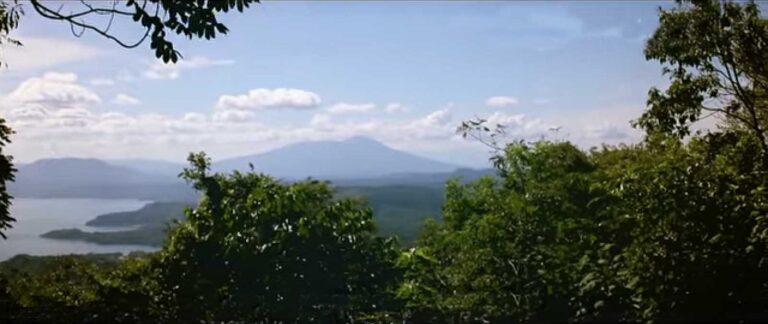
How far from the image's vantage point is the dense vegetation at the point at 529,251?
5.54m

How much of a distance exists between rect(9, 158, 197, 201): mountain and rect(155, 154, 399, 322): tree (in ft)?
2.05

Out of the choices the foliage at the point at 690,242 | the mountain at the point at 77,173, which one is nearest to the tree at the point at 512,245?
the foliage at the point at 690,242

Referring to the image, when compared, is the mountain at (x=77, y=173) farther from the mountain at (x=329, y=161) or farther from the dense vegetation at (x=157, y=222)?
the mountain at (x=329, y=161)

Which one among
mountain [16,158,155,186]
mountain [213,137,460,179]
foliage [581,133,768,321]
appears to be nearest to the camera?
foliage [581,133,768,321]

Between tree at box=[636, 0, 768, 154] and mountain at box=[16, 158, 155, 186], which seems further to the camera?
mountain at box=[16, 158, 155, 186]

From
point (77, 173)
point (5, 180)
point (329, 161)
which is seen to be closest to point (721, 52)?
point (5, 180)

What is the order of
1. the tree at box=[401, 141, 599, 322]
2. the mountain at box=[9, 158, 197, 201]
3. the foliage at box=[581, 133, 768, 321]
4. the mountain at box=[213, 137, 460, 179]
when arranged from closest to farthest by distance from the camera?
the foliage at box=[581, 133, 768, 321] → the tree at box=[401, 141, 599, 322] → the mountain at box=[9, 158, 197, 201] → the mountain at box=[213, 137, 460, 179]

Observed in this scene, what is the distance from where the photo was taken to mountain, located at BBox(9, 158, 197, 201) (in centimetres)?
1202

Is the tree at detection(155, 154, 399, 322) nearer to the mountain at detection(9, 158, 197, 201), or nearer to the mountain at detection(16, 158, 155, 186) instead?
the mountain at detection(9, 158, 197, 201)

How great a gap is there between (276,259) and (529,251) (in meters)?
2.35

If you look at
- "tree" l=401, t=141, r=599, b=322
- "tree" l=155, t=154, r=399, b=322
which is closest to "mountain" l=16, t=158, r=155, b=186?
"tree" l=155, t=154, r=399, b=322

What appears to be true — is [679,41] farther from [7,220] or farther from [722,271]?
[7,220]

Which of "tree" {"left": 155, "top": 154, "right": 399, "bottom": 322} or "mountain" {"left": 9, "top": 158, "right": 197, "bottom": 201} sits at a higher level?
"mountain" {"left": 9, "top": 158, "right": 197, "bottom": 201}

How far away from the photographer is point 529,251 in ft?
22.7
